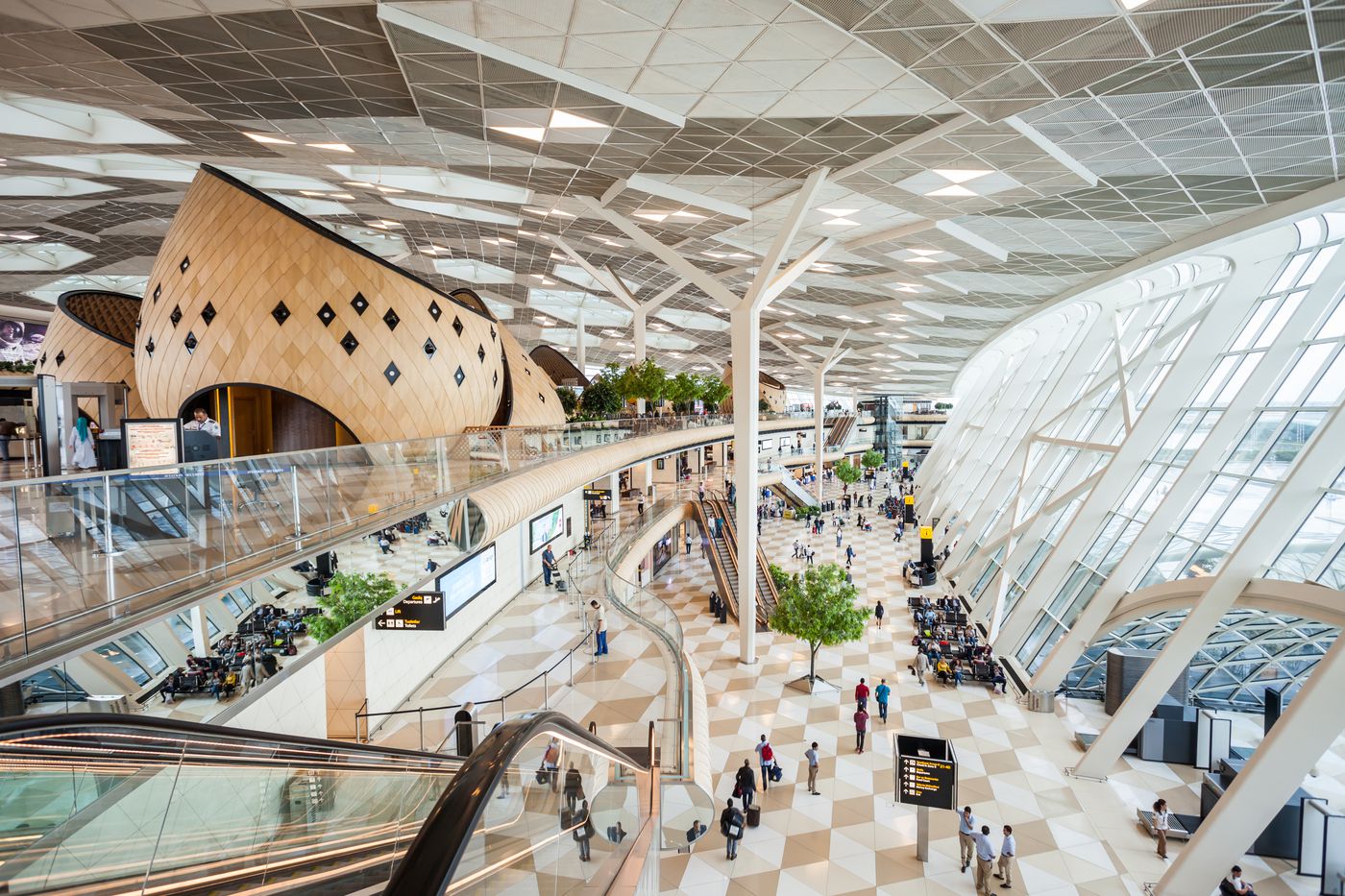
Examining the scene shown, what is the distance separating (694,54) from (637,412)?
21.8m

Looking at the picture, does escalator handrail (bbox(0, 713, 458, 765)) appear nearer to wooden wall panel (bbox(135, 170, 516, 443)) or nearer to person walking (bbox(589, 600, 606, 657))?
person walking (bbox(589, 600, 606, 657))

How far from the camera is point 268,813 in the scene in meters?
3.74

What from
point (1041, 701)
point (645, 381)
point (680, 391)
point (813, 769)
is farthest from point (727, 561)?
point (813, 769)

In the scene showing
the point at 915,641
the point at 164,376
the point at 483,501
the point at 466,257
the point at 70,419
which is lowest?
the point at 915,641

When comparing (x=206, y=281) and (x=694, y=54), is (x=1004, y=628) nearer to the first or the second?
(x=694, y=54)

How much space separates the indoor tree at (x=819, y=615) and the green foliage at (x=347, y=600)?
11.3 metres

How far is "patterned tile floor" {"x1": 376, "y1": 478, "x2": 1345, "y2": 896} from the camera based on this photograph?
9.52 meters

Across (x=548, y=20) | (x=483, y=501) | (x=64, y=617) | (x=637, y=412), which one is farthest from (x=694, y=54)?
(x=637, y=412)

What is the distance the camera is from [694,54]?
764cm

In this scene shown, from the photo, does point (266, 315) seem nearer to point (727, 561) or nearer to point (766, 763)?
point (766, 763)

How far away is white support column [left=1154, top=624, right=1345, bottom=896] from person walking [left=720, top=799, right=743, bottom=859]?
588cm

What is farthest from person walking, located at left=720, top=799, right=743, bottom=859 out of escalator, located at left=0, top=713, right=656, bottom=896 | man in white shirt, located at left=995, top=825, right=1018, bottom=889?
escalator, located at left=0, top=713, right=656, bottom=896

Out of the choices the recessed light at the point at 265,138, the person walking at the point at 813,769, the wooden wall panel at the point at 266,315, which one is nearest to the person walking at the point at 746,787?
the person walking at the point at 813,769

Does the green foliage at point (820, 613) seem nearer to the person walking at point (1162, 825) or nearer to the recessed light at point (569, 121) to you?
the person walking at point (1162, 825)
